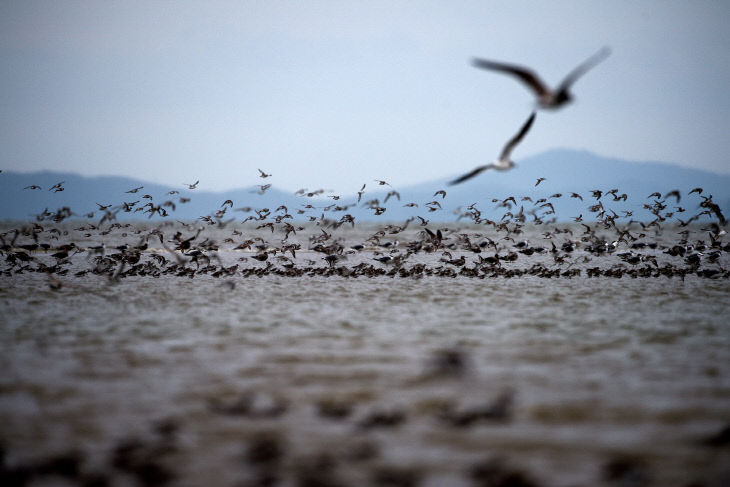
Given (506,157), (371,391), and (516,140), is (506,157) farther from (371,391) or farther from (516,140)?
(371,391)

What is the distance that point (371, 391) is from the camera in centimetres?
724

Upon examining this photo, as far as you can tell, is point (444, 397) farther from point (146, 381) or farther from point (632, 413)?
point (146, 381)

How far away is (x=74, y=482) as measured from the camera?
4.99 metres

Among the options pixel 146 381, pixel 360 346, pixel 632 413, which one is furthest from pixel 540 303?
pixel 146 381

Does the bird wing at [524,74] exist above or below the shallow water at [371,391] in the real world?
above

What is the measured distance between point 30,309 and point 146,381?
7.66 metres

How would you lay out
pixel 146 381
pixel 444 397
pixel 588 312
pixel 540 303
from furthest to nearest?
pixel 540 303
pixel 588 312
pixel 146 381
pixel 444 397

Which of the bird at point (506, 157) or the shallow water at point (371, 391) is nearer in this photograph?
the shallow water at point (371, 391)

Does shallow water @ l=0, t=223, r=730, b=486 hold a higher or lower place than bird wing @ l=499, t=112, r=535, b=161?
lower

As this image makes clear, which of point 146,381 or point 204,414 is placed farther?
point 146,381

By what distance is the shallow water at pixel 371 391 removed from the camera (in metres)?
5.34

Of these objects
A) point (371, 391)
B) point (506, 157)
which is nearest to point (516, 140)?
point (506, 157)

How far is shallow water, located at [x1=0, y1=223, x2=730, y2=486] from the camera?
534cm

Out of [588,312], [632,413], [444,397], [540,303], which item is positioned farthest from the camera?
[540,303]
